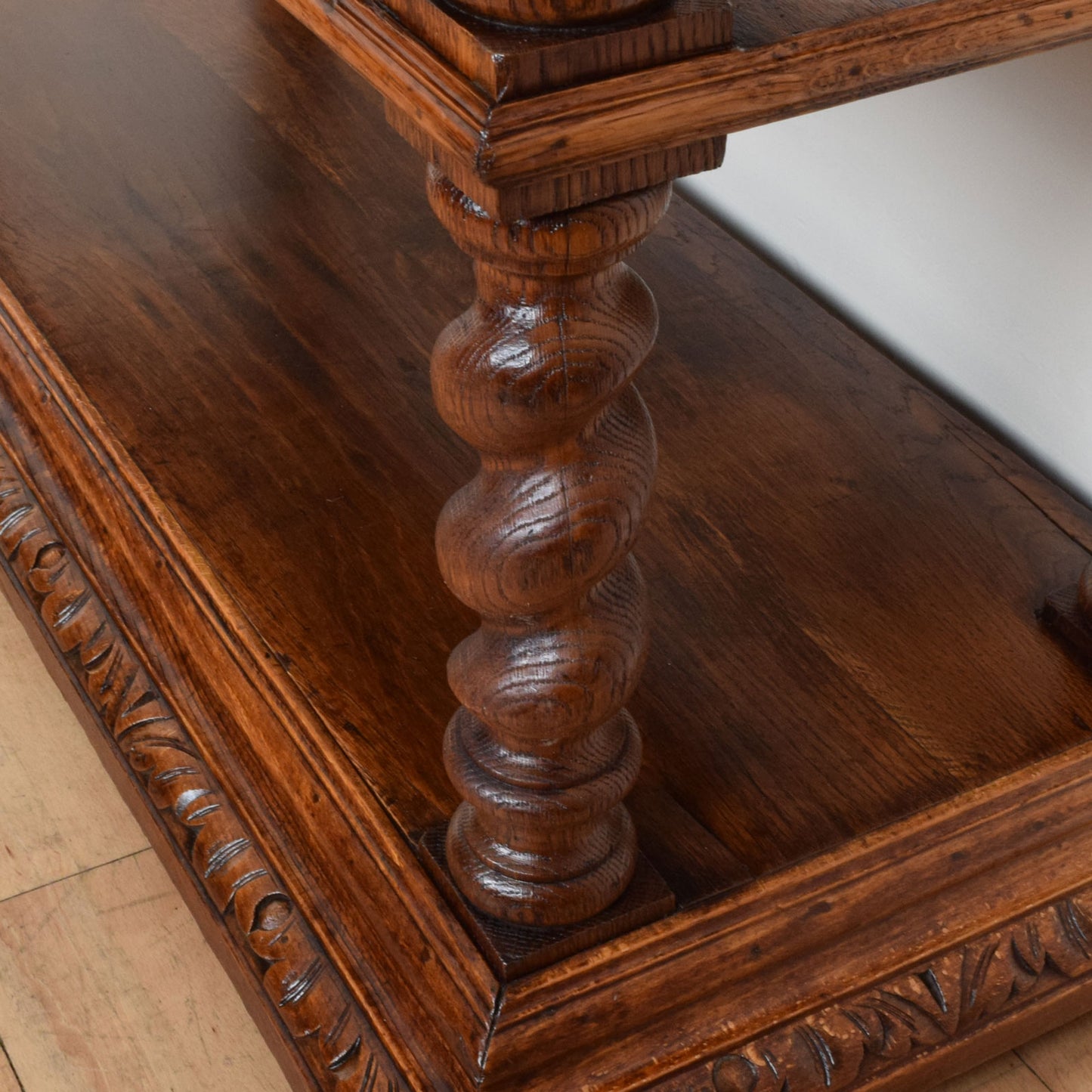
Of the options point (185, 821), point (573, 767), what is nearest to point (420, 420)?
point (185, 821)

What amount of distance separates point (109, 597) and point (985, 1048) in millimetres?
601

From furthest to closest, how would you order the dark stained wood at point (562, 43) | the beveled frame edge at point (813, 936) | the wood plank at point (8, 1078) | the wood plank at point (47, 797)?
the wood plank at point (47, 797), the wood plank at point (8, 1078), the beveled frame edge at point (813, 936), the dark stained wood at point (562, 43)

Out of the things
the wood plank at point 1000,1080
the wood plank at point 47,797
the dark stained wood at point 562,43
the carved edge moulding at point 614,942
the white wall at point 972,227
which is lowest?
the wood plank at point 1000,1080

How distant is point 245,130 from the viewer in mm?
1301

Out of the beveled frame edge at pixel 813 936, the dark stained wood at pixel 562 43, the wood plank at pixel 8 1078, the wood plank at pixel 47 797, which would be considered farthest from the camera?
the wood plank at pixel 47 797

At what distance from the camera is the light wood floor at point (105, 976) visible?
82 centimetres

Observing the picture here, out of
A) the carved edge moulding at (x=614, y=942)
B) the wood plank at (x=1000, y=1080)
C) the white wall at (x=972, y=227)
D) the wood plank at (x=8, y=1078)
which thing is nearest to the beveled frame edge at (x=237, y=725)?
the carved edge moulding at (x=614, y=942)

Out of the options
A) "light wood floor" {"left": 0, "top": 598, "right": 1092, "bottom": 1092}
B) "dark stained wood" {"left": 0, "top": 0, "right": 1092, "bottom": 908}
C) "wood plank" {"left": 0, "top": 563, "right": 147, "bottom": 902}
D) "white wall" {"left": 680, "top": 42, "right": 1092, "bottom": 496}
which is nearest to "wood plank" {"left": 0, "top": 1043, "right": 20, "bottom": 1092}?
"light wood floor" {"left": 0, "top": 598, "right": 1092, "bottom": 1092}

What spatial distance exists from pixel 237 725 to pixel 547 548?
1.17 ft

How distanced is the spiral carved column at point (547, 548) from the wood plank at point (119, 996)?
0.75ft

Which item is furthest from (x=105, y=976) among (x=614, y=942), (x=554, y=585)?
(x=554, y=585)

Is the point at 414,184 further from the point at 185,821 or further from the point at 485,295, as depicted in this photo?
the point at 485,295

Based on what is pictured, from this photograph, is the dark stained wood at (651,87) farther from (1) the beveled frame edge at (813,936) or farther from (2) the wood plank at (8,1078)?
Result: (2) the wood plank at (8,1078)

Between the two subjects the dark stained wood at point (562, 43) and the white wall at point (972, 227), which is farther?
the white wall at point (972, 227)
